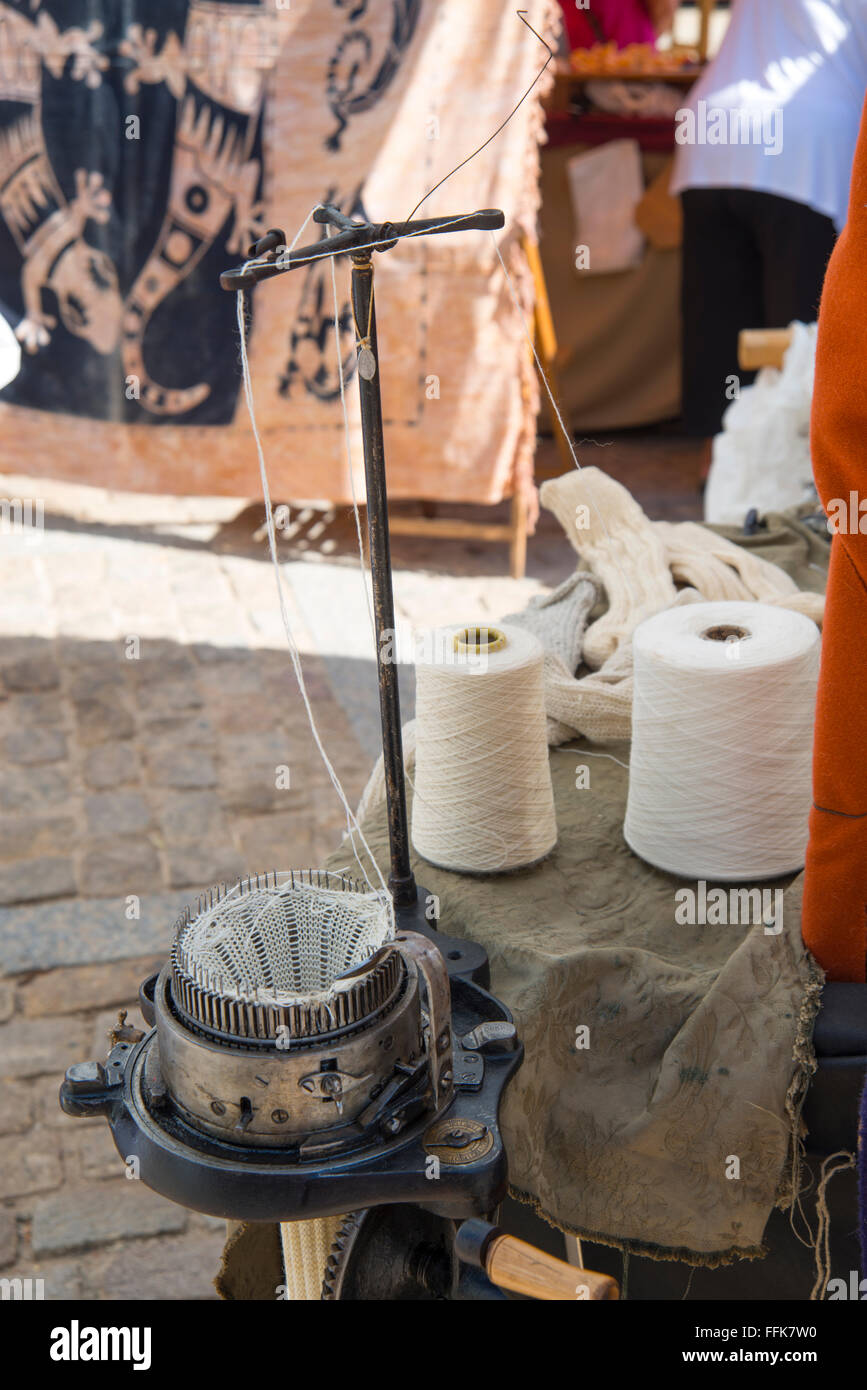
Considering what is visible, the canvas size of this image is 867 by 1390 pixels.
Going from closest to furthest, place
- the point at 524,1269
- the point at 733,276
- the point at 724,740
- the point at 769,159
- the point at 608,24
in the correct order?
the point at 524,1269
the point at 724,740
the point at 769,159
the point at 733,276
the point at 608,24

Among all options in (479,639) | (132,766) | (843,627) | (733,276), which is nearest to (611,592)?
(479,639)

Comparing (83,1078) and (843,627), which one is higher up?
(843,627)

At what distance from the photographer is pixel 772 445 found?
311 cm

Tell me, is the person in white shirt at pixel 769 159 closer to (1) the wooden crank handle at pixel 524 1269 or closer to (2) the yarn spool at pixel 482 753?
(2) the yarn spool at pixel 482 753

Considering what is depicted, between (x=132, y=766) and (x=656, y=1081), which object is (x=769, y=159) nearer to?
(x=132, y=766)

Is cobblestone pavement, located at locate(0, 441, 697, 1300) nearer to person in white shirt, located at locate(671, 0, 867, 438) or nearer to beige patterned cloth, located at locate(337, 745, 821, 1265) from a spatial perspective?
person in white shirt, located at locate(671, 0, 867, 438)

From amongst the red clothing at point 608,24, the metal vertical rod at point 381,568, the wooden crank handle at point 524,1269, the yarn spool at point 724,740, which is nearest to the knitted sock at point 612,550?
the yarn spool at point 724,740

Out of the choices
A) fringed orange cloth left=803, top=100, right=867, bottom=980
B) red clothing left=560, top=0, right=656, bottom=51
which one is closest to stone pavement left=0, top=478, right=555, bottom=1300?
fringed orange cloth left=803, top=100, right=867, bottom=980

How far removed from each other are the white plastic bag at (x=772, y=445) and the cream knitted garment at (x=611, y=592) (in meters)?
0.59

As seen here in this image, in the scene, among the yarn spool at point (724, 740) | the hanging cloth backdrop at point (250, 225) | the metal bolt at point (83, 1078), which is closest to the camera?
the metal bolt at point (83, 1078)

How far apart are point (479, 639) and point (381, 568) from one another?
359 mm

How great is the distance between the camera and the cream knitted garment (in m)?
1.90

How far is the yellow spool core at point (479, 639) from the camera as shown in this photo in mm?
1576

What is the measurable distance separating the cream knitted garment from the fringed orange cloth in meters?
0.51
